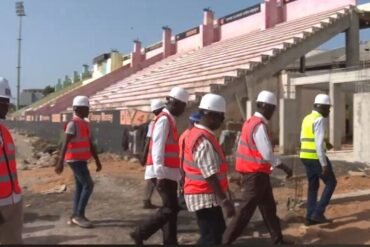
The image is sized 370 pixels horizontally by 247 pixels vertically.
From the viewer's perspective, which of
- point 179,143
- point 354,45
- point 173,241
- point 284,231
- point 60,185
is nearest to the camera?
point 173,241

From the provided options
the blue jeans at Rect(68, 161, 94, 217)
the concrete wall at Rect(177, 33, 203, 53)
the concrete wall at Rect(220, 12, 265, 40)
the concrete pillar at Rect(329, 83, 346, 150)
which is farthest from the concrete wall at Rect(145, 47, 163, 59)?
the blue jeans at Rect(68, 161, 94, 217)

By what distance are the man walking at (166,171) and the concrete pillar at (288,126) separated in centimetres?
1502

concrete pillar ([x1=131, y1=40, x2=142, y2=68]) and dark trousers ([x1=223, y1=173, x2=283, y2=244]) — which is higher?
concrete pillar ([x1=131, y1=40, x2=142, y2=68])

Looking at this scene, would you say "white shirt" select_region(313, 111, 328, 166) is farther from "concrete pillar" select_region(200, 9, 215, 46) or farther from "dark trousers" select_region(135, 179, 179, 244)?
"concrete pillar" select_region(200, 9, 215, 46)

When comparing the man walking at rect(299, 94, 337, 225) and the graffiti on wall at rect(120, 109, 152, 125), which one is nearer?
the man walking at rect(299, 94, 337, 225)

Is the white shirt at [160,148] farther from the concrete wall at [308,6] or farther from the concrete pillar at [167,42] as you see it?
the concrete pillar at [167,42]

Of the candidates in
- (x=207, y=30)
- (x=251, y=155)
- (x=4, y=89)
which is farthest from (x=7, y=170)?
(x=207, y=30)

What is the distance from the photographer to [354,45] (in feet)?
84.8

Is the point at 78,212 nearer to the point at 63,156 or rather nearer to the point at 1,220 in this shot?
the point at 63,156

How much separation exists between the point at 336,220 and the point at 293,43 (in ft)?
55.7

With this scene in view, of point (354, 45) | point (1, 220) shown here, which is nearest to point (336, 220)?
point (1, 220)

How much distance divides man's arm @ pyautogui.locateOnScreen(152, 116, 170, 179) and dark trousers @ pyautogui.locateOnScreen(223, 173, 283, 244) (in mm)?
873

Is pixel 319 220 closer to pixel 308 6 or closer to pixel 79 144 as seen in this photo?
pixel 79 144

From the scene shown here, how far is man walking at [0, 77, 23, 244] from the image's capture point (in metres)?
3.93
